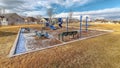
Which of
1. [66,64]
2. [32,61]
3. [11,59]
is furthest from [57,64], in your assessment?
[11,59]

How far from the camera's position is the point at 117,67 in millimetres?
4680

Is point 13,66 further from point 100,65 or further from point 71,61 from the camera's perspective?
point 100,65

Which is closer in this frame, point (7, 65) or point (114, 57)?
point (7, 65)

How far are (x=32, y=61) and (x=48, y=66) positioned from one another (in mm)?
904

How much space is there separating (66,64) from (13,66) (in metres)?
2.32

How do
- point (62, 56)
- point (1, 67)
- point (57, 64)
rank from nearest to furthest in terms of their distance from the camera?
point (1, 67) → point (57, 64) → point (62, 56)

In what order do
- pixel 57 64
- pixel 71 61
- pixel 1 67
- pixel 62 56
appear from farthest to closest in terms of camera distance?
pixel 62 56 → pixel 71 61 → pixel 57 64 → pixel 1 67

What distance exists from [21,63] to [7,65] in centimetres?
58

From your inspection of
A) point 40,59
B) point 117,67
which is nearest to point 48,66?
point 40,59

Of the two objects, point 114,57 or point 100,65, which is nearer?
point 100,65

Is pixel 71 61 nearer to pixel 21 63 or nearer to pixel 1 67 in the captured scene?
pixel 21 63

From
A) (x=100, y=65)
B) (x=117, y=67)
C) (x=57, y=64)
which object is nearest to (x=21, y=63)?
(x=57, y=64)

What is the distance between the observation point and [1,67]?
448 cm

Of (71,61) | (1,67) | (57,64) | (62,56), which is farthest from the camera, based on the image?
(62,56)
